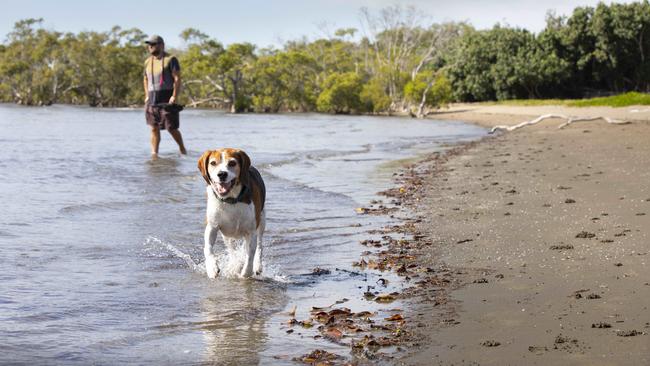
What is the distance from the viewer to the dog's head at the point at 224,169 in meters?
6.03

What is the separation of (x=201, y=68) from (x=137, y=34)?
1999 cm

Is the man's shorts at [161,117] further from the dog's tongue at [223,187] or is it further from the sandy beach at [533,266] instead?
the dog's tongue at [223,187]

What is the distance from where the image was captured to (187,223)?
9.05 meters

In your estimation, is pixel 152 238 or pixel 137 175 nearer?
pixel 152 238

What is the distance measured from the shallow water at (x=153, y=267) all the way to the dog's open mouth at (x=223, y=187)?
2.33 ft

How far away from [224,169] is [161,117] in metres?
9.76

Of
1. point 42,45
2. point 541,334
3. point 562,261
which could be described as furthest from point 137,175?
point 42,45

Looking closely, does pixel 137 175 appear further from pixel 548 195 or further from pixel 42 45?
pixel 42 45

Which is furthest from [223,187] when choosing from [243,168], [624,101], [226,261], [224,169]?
[624,101]

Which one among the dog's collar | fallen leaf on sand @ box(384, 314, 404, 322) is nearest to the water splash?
the dog's collar

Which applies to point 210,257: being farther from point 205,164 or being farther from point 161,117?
point 161,117

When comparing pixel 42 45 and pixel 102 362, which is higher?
pixel 42 45

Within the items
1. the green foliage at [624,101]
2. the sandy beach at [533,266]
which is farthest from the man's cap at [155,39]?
the green foliage at [624,101]

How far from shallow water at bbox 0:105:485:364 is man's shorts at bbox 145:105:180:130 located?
3.36 ft
